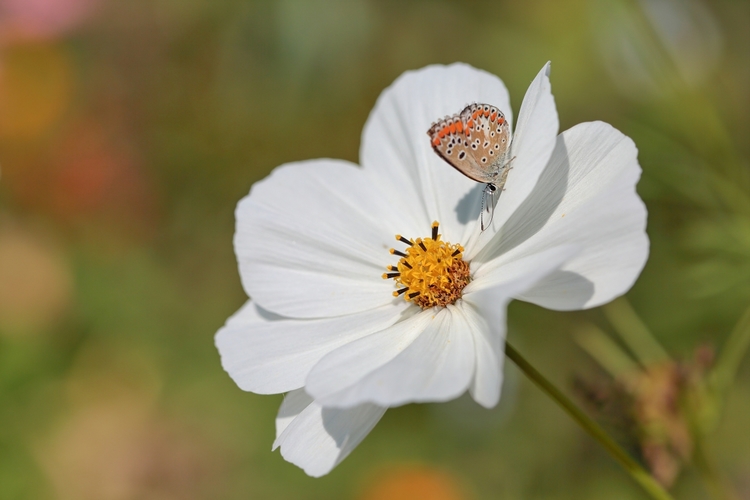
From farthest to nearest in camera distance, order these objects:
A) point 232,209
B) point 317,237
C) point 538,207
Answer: point 232,209, point 317,237, point 538,207

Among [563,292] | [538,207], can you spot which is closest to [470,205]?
[538,207]

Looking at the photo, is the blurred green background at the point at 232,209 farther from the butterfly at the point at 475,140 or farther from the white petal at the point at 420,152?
the butterfly at the point at 475,140

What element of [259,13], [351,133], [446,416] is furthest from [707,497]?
[259,13]

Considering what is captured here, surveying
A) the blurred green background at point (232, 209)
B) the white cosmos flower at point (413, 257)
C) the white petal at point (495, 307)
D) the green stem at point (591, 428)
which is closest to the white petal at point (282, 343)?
the white cosmos flower at point (413, 257)

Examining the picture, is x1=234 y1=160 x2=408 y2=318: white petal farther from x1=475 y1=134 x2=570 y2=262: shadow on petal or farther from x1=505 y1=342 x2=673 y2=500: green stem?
x1=505 y1=342 x2=673 y2=500: green stem

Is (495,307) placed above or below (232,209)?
above

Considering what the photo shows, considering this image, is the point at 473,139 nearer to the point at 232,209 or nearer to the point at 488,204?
the point at 488,204

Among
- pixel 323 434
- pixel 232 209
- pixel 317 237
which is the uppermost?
pixel 317 237
